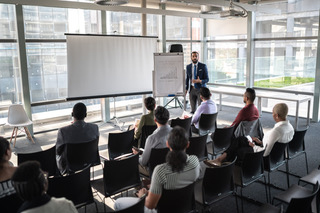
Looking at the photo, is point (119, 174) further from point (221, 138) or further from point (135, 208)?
point (221, 138)

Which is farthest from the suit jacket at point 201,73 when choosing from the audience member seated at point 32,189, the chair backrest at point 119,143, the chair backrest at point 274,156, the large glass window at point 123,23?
the audience member seated at point 32,189

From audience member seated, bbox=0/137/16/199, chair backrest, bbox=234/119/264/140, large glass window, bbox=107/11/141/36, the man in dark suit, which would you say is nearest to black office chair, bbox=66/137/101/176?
audience member seated, bbox=0/137/16/199

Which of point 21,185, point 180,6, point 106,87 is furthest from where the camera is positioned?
point 180,6

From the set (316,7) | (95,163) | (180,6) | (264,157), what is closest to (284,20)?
(316,7)

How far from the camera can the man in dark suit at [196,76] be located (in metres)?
8.18

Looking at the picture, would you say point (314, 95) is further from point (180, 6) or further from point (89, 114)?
point (89, 114)

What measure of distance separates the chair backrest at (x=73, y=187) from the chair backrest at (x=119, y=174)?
22 centimetres

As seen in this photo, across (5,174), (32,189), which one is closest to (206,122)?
(5,174)

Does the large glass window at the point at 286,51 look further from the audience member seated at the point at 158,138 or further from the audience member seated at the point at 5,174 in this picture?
the audience member seated at the point at 5,174

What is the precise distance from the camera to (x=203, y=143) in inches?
168

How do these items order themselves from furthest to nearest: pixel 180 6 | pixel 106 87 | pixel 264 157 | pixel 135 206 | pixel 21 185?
pixel 180 6 < pixel 106 87 < pixel 264 157 < pixel 135 206 < pixel 21 185

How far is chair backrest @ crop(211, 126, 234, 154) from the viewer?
4.64 metres

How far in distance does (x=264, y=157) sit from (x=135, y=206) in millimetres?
2296

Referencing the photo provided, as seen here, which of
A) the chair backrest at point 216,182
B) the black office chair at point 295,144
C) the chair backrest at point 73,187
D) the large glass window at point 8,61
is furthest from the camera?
the large glass window at point 8,61
